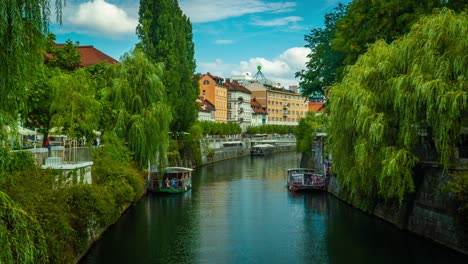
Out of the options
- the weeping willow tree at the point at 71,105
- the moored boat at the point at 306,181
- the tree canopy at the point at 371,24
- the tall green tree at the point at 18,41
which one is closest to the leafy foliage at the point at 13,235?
the tall green tree at the point at 18,41

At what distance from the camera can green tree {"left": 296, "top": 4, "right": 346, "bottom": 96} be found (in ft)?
133

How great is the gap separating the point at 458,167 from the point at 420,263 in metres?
4.03

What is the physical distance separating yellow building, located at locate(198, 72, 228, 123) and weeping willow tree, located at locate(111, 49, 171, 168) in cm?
7565

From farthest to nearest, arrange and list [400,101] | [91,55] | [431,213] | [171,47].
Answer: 1. [91,55]
2. [171,47]
3. [431,213]
4. [400,101]

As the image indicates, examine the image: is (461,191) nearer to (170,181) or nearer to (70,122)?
(70,122)

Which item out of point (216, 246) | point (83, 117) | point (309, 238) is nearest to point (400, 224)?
point (309, 238)

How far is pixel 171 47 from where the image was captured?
44375 mm

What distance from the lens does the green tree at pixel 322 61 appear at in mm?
40688

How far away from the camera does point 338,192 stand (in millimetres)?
37031

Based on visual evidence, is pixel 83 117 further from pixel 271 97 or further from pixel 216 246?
pixel 271 97

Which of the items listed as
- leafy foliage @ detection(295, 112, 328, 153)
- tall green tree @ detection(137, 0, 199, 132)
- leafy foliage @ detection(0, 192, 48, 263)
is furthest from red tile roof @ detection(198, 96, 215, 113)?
leafy foliage @ detection(0, 192, 48, 263)

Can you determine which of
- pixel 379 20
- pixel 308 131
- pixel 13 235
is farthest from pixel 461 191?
pixel 308 131


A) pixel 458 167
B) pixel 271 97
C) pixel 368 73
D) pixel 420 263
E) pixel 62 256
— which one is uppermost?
pixel 271 97

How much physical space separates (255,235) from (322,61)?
69.3 ft
